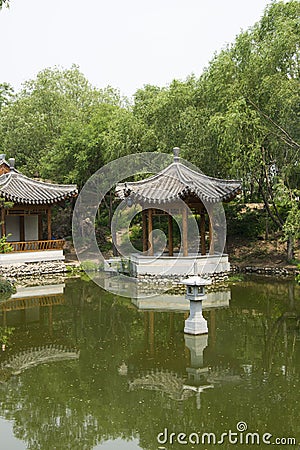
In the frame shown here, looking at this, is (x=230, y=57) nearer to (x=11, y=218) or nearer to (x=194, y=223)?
(x=194, y=223)

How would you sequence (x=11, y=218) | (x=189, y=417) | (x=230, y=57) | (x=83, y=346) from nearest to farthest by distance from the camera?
(x=189, y=417)
(x=83, y=346)
(x=230, y=57)
(x=11, y=218)

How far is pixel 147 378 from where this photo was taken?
7074mm

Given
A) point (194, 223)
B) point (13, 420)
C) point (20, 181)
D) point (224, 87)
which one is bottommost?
point (13, 420)

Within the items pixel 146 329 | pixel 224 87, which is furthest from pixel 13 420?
pixel 224 87

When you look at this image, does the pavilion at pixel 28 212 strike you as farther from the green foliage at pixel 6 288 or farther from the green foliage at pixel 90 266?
the green foliage at pixel 6 288

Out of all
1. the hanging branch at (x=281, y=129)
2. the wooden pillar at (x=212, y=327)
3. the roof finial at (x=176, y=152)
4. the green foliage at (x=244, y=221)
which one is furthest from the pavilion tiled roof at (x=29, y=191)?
the wooden pillar at (x=212, y=327)

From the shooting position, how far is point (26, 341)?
8.98m

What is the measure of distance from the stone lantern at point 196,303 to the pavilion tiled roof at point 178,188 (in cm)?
569

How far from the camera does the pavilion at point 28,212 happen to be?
56.5 feet

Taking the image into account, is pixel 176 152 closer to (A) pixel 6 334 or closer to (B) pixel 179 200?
(B) pixel 179 200

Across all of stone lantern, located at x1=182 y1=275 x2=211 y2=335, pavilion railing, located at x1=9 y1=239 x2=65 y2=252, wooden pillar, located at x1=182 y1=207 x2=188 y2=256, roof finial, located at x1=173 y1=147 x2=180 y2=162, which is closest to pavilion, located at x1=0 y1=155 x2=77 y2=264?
pavilion railing, located at x1=9 y1=239 x2=65 y2=252

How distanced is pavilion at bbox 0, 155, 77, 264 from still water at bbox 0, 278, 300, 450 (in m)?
5.87

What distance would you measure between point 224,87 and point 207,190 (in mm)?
3625

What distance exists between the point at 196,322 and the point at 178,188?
20.8 ft
